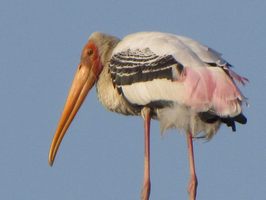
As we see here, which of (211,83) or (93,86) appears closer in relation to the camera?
(211,83)

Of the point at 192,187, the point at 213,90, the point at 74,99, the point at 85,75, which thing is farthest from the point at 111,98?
the point at 213,90

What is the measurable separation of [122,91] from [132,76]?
355mm

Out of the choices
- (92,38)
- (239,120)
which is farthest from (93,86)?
(239,120)

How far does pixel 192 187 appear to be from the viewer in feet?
110

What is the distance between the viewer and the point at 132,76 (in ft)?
109

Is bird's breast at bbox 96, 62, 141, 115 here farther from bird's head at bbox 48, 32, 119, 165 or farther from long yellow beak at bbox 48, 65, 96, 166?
long yellow beak at bbox 48, 65, 96, 166

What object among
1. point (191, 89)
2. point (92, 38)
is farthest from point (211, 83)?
point (92, 38)

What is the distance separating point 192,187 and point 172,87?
154 centimetres

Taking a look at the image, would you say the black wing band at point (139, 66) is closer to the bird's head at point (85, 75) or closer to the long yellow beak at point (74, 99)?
the bird's head at point (85, 75)

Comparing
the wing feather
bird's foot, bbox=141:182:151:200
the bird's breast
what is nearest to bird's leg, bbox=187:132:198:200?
bird's foot, bbox=141:182:151:200

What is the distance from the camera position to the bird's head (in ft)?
113

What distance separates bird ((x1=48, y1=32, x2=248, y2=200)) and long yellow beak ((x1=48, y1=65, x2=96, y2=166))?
397 mm

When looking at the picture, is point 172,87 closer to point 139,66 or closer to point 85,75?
point 139,66

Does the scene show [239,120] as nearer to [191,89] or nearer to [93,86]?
[191,89]
